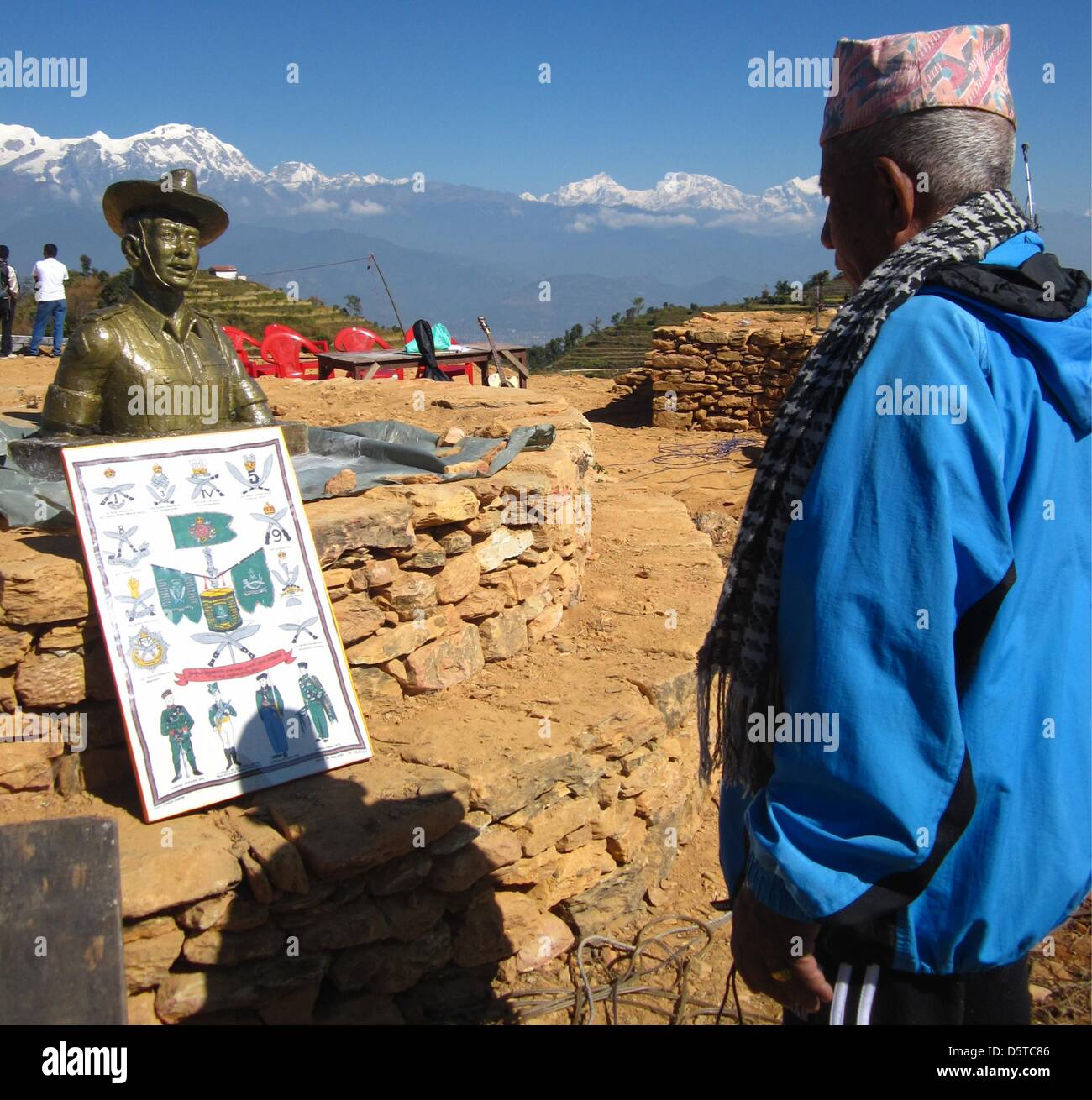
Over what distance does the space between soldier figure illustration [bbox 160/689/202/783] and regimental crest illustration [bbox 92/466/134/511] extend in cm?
62

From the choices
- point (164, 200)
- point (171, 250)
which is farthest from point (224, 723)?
point (164, 200)

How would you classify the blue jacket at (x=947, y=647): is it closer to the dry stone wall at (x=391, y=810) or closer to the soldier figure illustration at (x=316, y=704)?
the dry stone wall at (x=391, y=810)

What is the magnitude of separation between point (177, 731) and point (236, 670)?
0.88 feet

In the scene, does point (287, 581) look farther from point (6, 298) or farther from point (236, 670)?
point (6, 298)

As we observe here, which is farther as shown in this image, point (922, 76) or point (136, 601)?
point (136, 601)

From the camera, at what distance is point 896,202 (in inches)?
52.2

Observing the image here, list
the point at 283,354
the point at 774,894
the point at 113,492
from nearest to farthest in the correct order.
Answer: the point at 774,894, the point at 113,492, the point at 283,354

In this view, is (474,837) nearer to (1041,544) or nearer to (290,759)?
(290,759)

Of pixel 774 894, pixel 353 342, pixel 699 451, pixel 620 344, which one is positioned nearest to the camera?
pixel 774 894

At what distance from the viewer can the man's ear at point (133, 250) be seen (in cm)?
368

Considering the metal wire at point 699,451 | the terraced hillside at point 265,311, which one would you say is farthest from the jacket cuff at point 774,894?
the terraced hillside at point 265,311

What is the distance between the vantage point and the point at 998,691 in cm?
116

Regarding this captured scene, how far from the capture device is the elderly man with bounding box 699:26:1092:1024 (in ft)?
3.66
